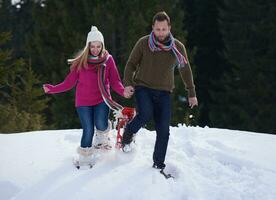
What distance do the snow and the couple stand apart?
30 cm

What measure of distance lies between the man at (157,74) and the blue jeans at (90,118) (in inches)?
18.4

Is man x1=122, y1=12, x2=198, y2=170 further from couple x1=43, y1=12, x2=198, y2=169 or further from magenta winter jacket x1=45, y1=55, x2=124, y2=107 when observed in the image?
magenta winter jacket x1=45, y1=55, x2=124, y2=107

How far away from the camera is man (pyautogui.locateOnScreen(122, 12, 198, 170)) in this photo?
509 centimetres

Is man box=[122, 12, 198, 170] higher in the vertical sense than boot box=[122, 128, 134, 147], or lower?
higher

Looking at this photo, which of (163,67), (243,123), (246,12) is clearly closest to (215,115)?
(243,123)

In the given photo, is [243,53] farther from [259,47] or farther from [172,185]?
[172,185]

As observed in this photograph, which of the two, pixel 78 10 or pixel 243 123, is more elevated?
pixel 78 10

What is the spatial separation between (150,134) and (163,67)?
2.13 meters

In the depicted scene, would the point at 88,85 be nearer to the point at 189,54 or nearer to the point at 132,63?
the point at 132,63

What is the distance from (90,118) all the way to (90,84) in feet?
1.34

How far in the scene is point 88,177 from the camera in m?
5.06

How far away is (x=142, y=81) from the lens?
207 inches

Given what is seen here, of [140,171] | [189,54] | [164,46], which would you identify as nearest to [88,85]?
[164,46]

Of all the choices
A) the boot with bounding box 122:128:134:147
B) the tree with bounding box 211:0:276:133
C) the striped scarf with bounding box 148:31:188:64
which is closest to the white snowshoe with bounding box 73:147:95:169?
the boot with bounding box 122:128:134:147
